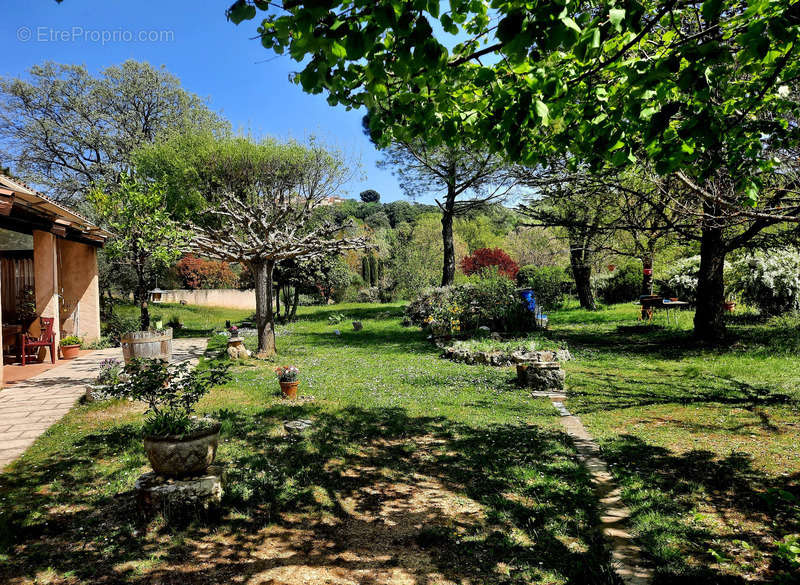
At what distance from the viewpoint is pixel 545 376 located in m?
8.36

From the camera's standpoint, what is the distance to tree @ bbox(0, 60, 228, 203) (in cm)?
2304

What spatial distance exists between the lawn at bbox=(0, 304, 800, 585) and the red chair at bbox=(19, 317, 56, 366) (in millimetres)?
4925

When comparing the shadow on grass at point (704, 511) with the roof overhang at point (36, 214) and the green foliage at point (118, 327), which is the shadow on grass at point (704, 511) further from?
the green foliage at point (118, 327)

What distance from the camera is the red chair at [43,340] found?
10.1 meters

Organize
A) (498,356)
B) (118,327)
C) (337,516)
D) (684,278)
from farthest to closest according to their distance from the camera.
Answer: (684,278) → (118,327) → (498,356) → (337,516)

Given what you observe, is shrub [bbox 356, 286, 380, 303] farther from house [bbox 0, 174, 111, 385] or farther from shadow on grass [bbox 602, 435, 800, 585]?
shadow on grass [bbox 602, 435, 800, 585]

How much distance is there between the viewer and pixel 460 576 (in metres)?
3.02

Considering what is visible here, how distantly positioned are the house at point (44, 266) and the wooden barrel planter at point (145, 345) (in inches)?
85.0

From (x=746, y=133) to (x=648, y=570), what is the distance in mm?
4397

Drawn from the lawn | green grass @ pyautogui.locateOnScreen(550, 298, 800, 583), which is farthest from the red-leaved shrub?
the lawn

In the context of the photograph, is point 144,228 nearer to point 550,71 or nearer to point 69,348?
point 69,348

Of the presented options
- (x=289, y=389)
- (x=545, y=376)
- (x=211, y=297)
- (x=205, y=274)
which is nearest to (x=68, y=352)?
(x=289, y=389)

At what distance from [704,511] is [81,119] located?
1177 inches

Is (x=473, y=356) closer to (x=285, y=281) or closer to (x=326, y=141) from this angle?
(x=285, y=281)
